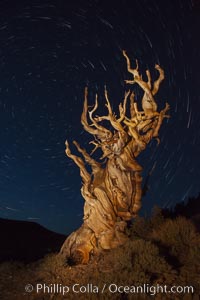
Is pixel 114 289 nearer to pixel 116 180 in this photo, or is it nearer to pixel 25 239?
pixel 116 180

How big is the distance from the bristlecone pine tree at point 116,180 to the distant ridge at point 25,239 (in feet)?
31.2

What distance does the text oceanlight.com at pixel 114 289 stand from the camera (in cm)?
649

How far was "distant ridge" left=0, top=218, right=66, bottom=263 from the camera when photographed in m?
21.2

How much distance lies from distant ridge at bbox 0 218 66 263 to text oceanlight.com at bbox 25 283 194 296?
10.7 m

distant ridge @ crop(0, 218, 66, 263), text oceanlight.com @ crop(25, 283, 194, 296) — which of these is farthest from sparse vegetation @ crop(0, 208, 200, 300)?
distant ridge @ crop(0, 218, 66, 263)

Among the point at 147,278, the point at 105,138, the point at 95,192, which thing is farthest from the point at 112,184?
the point at 147,278

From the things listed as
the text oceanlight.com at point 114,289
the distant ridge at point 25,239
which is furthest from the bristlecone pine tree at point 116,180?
the distant ridge at point 25,239

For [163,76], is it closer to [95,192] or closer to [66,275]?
[95,192]

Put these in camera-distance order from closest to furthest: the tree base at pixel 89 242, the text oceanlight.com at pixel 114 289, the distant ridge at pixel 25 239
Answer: the text oceanlight.com at pixel 114 289 → the tree base at pixel 89 242 → the distant ridge at pixel 25 239

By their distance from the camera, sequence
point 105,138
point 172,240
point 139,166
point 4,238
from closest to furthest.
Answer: point 172,240 → point 139,166 → point 105,138 → point 4,238

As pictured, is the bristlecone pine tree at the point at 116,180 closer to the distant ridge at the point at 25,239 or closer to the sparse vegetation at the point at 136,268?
the sparse vegetation at the point at 136,268

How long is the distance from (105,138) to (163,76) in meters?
3.06

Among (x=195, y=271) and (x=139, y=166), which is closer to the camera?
(x=195, y=271)

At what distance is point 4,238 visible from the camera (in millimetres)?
26172
